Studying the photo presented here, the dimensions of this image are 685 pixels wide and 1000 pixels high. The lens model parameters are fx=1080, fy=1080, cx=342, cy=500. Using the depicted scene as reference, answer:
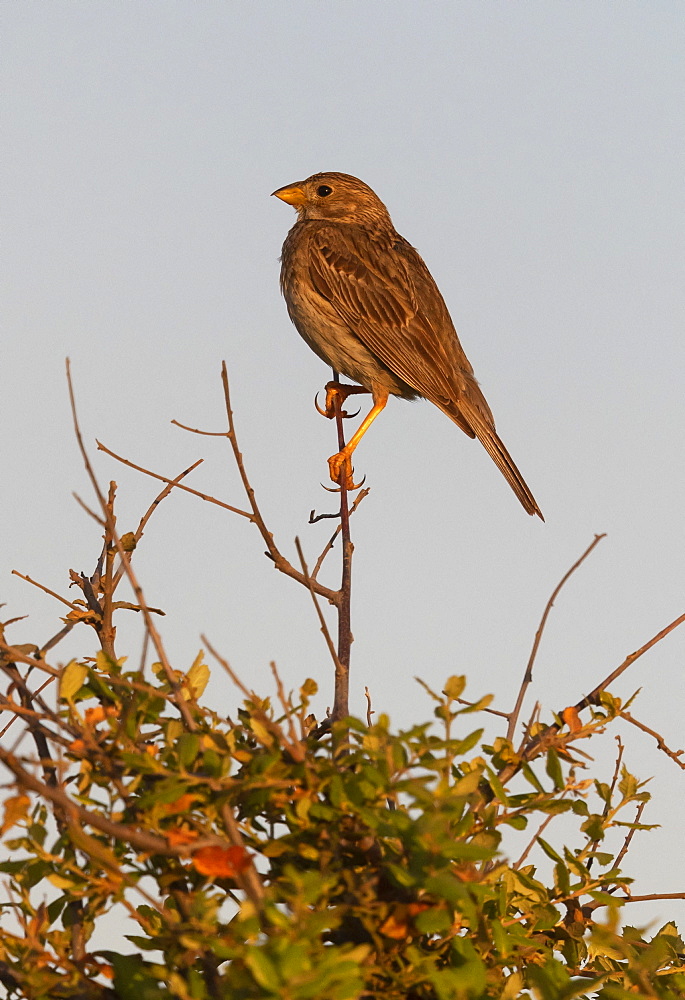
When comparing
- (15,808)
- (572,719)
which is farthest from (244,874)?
(572,719)

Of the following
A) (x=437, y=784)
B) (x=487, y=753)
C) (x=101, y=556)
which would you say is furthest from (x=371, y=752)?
(x=101, y=556)

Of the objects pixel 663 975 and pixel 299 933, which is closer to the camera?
pixel 299 933

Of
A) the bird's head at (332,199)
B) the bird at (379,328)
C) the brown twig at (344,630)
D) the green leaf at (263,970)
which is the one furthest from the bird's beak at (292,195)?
the green leaf at (263,970)

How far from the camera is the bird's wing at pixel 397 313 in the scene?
23.3 ft

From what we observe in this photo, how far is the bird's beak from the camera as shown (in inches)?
332

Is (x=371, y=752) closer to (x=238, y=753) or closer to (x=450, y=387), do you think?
(x=238, y=753)

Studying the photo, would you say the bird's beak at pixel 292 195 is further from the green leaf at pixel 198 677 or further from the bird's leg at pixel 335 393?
the green leaf at pixel 198 677

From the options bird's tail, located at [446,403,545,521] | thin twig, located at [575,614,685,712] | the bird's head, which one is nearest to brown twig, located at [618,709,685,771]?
thin twig, located at [575,614,685,712]

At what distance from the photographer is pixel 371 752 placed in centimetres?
205

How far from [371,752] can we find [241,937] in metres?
0.42

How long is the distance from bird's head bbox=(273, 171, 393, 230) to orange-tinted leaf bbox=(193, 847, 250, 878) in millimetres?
6997

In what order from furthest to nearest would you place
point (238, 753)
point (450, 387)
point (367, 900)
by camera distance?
1. point (450, 387)
2. point (238, 753)
3. point (367, 900)

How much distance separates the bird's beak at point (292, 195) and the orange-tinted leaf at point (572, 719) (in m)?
6.60

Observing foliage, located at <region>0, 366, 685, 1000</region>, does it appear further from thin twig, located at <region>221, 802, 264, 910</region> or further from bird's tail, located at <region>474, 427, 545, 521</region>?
bird's tail, located at <region>474, 427, 545, 521</region>
